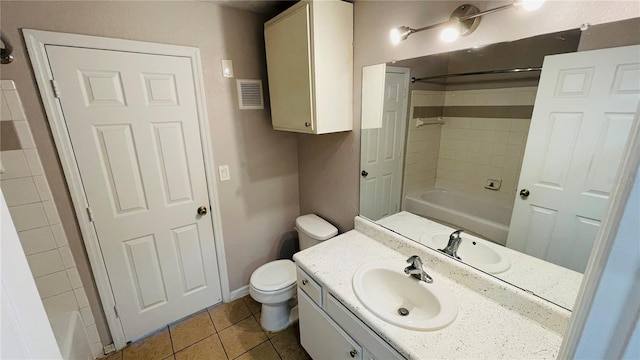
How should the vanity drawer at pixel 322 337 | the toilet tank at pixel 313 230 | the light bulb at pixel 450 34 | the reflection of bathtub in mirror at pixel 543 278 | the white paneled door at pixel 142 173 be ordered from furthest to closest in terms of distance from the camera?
1. the toilet tank at pixel 313 230
2. the white paneled door at pixel 142 173
3. the vanity drawer at pixel 322 337
4. the light bulb at pixel 450 34
5. the reflection of bathtub in mirror at pixel 543 278

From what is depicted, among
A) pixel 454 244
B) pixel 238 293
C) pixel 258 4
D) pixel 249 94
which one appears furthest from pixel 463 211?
pixel 238 293

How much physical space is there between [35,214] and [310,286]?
149 centimetres

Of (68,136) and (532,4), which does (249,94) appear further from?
(532,4)

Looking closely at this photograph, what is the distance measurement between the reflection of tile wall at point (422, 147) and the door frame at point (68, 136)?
51.8 inches

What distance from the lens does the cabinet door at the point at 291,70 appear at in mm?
1410

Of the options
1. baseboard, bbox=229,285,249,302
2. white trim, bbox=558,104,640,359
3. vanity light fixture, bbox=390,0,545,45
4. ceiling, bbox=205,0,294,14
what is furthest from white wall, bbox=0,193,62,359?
baseboard, bbox=229,285,249,302

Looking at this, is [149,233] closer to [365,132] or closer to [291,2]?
[365,132]

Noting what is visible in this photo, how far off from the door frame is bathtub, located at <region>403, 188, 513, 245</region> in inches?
54.4

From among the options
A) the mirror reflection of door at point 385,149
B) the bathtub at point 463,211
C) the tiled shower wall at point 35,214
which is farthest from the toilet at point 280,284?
the tiled shower wall at point 35,214

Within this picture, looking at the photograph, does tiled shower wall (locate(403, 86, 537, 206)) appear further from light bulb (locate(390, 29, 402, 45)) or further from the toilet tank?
the toilet tank

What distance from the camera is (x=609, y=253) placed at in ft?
1.09

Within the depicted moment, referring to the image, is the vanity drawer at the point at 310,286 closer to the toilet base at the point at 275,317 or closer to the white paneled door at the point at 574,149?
the toilet base at the point at 275,317

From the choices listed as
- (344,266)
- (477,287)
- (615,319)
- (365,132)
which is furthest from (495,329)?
(365,132)

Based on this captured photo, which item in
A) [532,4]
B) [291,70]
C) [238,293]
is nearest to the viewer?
[532,4]
